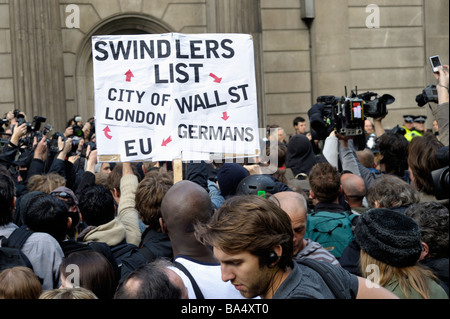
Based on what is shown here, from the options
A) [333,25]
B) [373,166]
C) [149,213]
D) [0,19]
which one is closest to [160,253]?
[149,213]

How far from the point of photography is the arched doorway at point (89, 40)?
51.1ft

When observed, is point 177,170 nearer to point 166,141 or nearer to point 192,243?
point 166,141

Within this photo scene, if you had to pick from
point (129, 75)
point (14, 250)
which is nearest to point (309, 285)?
point (14, 250)

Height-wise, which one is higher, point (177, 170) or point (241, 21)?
point (241, 21)

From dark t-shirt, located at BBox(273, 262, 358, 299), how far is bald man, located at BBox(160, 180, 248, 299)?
575 millimetres

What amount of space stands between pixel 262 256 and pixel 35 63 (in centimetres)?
1253

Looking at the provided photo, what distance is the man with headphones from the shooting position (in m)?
3.00

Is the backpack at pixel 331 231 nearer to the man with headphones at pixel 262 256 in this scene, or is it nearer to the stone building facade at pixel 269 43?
the man with headphones at pixel 262 256

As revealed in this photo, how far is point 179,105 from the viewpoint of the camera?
639 cm

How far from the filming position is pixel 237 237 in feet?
9.86

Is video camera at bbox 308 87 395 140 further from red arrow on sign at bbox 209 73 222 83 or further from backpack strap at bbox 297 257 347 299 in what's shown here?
backpack strap at bbox 297 257 347 299

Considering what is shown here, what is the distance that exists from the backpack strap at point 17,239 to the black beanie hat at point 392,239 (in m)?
2.18
